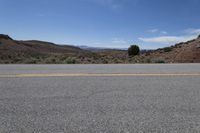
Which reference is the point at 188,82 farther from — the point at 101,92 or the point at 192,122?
the point at 192,122

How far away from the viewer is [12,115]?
3939 mm

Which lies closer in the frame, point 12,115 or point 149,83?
point 12,115

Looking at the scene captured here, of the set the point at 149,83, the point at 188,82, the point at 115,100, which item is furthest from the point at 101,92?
the point at 188,82

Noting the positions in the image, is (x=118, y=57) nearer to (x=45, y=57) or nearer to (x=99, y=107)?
(x=45, y=57)

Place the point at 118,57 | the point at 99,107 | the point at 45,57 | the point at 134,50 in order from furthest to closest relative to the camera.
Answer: the point at 134,50, the point at 118,57, the point at 45,57, the point at 99,107

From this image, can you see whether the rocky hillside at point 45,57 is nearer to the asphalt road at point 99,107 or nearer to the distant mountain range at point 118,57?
the distant mountain range at point 118,57

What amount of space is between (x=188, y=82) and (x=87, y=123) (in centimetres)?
402

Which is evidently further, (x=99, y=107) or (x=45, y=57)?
(x=45, y=57)

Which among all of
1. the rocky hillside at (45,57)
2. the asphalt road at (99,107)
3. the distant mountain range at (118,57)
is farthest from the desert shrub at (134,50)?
the asphalt road at (99,107)

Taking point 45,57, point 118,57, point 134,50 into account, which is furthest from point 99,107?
point 134,50

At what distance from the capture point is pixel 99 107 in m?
4.32

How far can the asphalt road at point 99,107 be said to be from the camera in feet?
11.4

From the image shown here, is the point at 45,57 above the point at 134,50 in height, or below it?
below

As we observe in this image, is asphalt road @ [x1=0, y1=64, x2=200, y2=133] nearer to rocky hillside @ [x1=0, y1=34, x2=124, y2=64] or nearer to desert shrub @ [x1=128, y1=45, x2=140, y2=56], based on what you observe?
rocky hillside @ [x1=0, y1=34, x2=124, y2=64]
